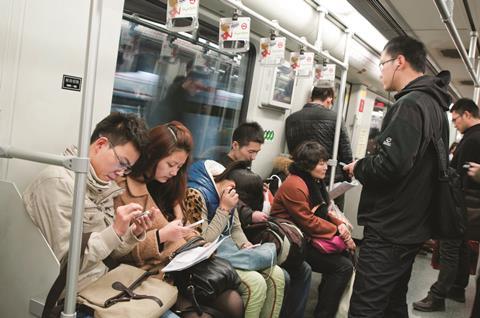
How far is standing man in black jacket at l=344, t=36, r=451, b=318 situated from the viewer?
2.19m

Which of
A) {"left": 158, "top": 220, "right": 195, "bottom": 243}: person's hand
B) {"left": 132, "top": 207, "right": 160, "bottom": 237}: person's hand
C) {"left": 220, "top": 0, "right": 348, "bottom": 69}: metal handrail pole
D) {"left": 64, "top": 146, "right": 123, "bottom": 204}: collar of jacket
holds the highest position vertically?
{"left": 220, "top": 0, "right": 348, "bottom": 69}: metal handrail pole

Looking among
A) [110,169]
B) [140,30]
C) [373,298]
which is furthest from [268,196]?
[110,169]

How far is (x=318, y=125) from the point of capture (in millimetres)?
3941

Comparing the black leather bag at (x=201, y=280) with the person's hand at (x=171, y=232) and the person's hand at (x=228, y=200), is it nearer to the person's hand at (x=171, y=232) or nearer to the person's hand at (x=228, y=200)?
the person's hand at (x=171, y=232)

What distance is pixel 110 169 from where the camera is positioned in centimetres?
175

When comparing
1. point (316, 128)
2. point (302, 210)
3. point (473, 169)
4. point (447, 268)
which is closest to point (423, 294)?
point (447, 268)

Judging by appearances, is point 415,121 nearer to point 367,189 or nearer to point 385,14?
point 367,189

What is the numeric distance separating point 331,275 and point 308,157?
0.86m

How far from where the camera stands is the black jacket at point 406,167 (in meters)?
2.18

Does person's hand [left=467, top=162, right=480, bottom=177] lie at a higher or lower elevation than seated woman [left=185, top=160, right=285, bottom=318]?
higher

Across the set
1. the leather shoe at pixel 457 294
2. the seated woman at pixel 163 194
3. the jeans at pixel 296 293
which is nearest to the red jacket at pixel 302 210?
the jeans at pixel 296 293

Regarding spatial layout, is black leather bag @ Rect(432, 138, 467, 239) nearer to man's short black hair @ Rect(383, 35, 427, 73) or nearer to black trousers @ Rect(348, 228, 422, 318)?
black trousers @ Rect(348, 228, 422, 318)

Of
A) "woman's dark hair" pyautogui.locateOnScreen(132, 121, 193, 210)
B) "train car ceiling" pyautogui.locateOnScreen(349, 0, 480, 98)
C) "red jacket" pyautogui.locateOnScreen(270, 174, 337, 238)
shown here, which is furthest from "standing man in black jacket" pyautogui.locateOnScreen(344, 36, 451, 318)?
"train car ceiling" pyautogui.locateOnScreen(349, 0, 480, 98)

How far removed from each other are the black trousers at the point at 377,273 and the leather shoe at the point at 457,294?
87.8 inches
